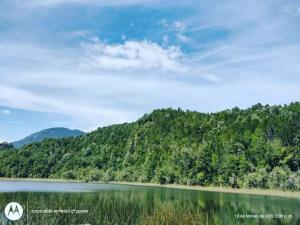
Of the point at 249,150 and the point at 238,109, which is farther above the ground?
the point at 238,109

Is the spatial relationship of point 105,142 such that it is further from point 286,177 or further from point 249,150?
point 286,177

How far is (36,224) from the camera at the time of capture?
77.2 feet

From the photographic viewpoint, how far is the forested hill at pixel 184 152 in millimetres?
92750

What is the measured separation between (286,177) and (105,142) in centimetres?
10183

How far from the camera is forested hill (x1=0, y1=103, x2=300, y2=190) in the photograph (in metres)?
92.8

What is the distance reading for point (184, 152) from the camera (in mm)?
111062

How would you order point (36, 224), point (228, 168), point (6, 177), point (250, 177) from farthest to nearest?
point (6, 177) → point (228, 168) → point (250, 177) → point (36, 224)

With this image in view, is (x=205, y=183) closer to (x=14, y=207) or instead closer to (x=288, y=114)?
(x=288, y=114)

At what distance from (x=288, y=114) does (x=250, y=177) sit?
4503 centimetres

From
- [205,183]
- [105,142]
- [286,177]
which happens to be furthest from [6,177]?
[286,177]

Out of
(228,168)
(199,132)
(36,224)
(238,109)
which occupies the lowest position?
(36,224)

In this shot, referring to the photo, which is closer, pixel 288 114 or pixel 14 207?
pixel 14 207

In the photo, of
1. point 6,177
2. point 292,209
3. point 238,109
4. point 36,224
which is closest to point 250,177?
point 292,209

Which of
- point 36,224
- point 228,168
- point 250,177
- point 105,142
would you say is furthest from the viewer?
point 105,142
